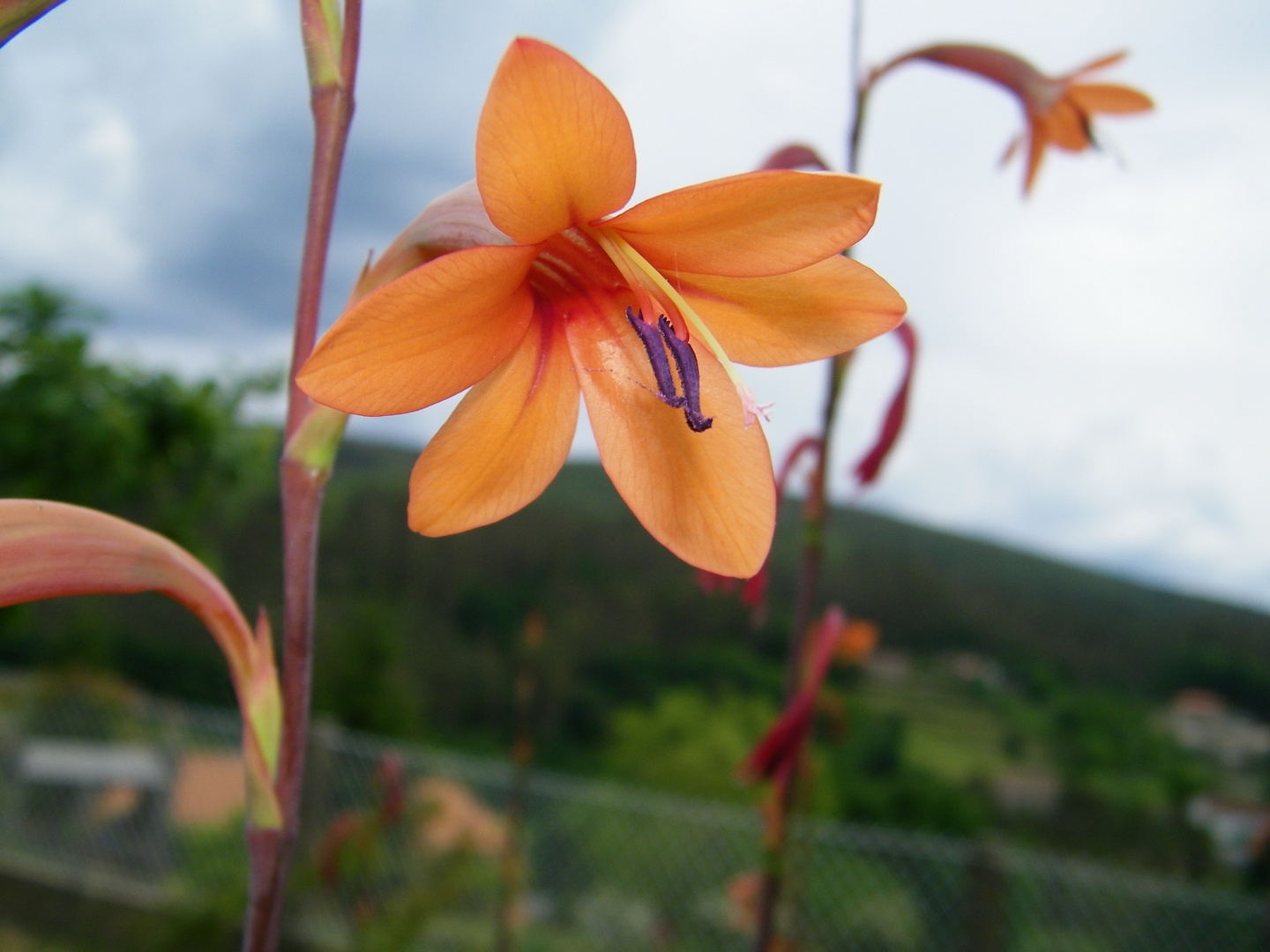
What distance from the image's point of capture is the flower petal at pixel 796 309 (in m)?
0.36

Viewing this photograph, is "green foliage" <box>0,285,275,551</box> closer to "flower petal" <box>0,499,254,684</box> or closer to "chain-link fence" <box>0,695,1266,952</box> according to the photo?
"chain-link fence" <box>0,695,1266,952</box>

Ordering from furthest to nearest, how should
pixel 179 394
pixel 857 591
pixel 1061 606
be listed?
pixel 1061 606 → pixel 857 591 → pixel 179 394

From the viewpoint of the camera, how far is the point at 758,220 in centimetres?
33

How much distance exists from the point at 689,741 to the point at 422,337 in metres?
11.2

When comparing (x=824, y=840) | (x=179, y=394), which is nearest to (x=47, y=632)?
(x=179, y=394)

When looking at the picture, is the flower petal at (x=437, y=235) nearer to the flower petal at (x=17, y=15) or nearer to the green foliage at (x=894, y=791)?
the flower petal at (x=17, y=15)

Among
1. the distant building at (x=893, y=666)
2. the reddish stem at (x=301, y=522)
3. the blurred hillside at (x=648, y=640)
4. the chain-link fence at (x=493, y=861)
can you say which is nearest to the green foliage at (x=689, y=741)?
the blurred hillside at (x=648, y=640)

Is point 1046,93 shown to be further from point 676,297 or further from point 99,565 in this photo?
point 99,565

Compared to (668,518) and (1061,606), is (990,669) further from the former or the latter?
(668,518)

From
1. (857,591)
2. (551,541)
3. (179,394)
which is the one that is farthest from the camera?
(551,541)

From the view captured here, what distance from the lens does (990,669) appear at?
1353cm

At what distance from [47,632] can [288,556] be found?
493 inches

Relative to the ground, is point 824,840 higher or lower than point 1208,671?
higher

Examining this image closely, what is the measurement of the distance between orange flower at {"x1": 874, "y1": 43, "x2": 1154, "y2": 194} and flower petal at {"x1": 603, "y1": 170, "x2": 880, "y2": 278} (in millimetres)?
655
